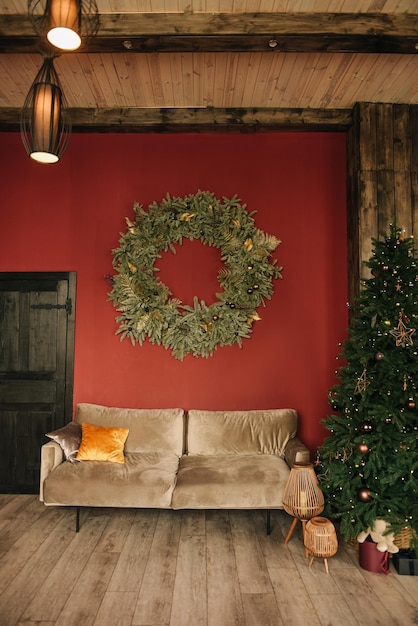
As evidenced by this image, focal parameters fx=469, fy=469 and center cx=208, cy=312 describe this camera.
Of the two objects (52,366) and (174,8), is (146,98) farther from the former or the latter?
(52,366)

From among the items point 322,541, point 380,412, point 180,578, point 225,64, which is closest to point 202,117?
point 225,64

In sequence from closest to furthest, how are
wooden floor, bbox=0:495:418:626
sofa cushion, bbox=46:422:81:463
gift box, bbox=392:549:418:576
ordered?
wooden floor, bbox=0:495:418:626, gift box, bbox=392:549:418:576, sofa cushion, bbox=46:422:81:463

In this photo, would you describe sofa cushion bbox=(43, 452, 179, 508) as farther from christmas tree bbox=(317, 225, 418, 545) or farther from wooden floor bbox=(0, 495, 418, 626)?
christmas tree bbox=(317, 225, 418, 545)

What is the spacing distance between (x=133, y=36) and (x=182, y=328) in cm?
242

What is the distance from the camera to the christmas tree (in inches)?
120

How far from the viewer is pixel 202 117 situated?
4.42 m

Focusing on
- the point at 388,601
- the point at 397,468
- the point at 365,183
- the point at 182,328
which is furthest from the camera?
the point at 182,328

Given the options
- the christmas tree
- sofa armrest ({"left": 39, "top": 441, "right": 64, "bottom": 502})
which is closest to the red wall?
sofa armrest ({"left": 39, "top": 441, "right": 64, "bottom": 502})

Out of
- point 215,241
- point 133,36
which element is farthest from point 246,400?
point 133,36

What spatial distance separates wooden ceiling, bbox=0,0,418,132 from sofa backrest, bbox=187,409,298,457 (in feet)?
9.00

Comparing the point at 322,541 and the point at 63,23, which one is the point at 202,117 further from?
the point at 322,541

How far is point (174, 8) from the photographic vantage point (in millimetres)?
3123

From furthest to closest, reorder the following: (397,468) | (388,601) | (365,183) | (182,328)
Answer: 1. (182,328)
2. (365,183)
3. (397,468)
4. (388,601)

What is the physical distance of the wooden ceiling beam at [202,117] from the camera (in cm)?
442
